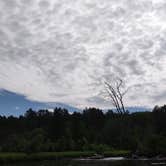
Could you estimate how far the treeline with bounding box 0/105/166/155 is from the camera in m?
75.4

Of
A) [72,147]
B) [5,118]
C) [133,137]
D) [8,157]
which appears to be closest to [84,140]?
[72,147]

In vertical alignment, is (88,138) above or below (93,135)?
below

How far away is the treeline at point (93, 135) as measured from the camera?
7544 cm

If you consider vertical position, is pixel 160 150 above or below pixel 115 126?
below

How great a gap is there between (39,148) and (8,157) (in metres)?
19.6

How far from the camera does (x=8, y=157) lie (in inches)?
2813

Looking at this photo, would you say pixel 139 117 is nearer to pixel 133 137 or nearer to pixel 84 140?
pixel 84 140

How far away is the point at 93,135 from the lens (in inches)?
4392

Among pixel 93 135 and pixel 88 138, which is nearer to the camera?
pixel 88 138

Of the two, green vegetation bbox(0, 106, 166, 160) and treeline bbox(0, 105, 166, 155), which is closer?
green vegetation bbox(0, 106, 166, 160)

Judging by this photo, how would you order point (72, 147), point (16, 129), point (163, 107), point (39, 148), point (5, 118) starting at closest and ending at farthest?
point (39, 148) → point (72, 147) → point (163, 107) → point (16, 129) → point (5, 118)

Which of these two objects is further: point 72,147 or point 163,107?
point 163,107

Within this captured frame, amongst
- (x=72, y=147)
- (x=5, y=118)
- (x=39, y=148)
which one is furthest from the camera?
(x=5, y=118)

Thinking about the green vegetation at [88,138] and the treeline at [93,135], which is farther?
the treeline at [93,135]
